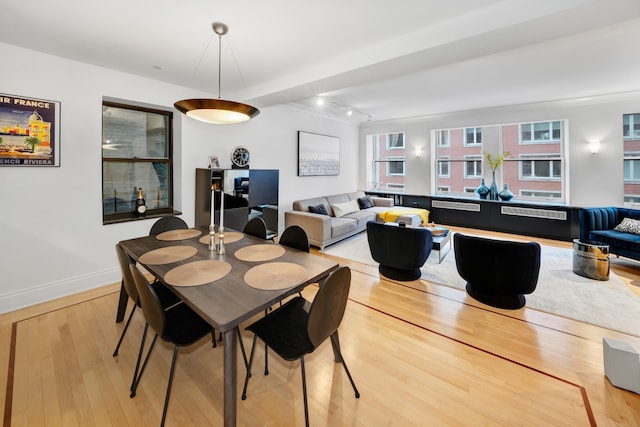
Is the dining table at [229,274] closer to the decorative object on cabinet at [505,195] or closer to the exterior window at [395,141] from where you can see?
the decorative object on cabinet at [505,195]

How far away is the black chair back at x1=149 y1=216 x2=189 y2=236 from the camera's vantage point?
109 inches

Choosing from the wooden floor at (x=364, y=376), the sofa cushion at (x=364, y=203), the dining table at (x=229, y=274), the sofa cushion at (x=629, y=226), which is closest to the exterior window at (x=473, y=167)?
the sofa cushion at (x=364, y=203)

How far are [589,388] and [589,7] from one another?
7.98ft

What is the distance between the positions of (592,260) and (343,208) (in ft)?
12.9

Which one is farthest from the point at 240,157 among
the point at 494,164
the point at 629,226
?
the point at 629,226

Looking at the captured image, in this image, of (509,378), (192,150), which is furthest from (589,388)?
(192,150)

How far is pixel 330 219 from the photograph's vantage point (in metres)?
4.88

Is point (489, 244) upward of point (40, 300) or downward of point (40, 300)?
upward

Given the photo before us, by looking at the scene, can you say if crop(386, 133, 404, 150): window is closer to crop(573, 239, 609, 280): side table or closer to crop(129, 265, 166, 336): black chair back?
crop(573, 239, 609, 280): side table

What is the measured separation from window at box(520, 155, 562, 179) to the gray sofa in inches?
113

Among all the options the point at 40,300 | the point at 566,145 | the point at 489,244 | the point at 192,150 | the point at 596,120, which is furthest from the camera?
the point at 566,145

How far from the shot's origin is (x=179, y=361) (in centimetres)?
205

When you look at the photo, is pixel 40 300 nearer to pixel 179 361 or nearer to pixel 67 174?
pixel 67 174

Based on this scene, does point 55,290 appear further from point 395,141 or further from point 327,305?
point 395,141
